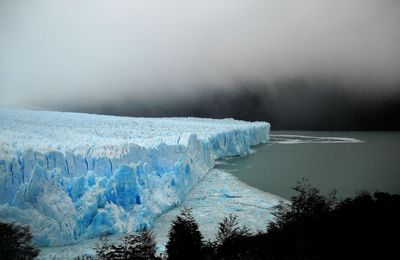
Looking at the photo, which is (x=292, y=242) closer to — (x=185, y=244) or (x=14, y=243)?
(x=185, y=244)

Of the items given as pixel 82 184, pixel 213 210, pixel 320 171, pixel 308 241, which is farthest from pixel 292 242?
pixel 320 171

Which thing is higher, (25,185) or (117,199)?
(25,185)

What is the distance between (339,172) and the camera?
21016 mm

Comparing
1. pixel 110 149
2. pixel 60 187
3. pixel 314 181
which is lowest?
pixel 314 181

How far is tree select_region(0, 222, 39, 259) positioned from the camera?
6.50m

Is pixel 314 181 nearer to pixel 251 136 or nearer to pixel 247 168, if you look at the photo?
pixel 247 168

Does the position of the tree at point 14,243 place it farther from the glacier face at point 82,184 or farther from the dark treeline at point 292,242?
the glacier face at point 82,184

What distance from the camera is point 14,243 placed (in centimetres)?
668

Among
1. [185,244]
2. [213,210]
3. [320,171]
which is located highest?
[185,244]

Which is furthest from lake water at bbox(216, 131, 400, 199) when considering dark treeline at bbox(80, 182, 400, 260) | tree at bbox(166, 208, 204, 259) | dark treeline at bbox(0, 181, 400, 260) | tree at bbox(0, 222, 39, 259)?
tree at bbox(0, 222, 39, 259)

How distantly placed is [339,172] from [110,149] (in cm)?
1550

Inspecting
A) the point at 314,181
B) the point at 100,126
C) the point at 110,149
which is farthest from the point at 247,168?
the point at 110,149

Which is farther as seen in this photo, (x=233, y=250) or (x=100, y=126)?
(x=100, y=126)

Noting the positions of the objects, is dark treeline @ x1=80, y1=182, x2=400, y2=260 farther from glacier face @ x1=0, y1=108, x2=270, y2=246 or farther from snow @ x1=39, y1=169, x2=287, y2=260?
glacier face @ x1=0, y1=108, x2=270, y2=246
